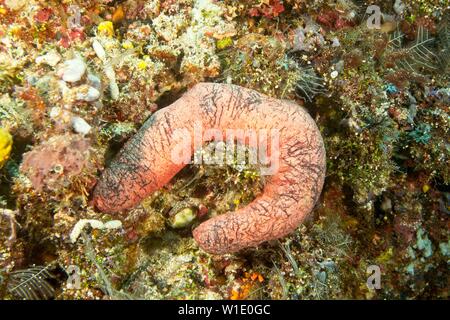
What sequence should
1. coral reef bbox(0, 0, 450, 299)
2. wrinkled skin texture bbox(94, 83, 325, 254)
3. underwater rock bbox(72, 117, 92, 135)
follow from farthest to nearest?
1. wrinkled skin texture bbox(94, 83, 325, 254)
2. coral reef bbox(0, 0, 450, 299)
3. underwater rock bbox(72, 117, 92, 135)

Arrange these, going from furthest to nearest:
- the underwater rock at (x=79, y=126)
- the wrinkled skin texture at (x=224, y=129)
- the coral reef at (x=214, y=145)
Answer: the wrinkled skin texture at (x=224, y=129) < the coral reef at (x=214, y=145) < the underwater rock at (x=79, y=126)

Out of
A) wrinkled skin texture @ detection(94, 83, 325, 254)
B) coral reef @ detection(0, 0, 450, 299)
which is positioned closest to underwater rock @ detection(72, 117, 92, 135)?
coral reef @ detection(0, 0, 450, 299)

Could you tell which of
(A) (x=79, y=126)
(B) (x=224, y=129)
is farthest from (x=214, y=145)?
(A) (x=79, y=126)

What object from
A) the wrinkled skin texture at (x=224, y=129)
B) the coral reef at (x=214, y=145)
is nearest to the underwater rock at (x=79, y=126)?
the coral reef at (x=214, y=145)

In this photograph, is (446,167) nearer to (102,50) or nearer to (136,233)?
(136,233)

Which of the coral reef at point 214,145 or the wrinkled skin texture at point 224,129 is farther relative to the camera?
the wrinkled skin texture at point 224,129

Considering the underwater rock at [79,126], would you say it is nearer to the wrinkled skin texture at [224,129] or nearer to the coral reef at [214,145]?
the coral reef at [214,145]

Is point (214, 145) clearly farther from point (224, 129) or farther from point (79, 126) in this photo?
point (79, 126)

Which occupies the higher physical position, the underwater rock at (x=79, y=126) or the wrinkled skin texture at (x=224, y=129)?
the underwater rock at (x=79, y=126)

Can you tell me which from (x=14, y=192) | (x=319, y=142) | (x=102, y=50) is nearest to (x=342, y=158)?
(x=319, y=142)

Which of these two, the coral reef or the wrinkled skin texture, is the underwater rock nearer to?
the coral reef
